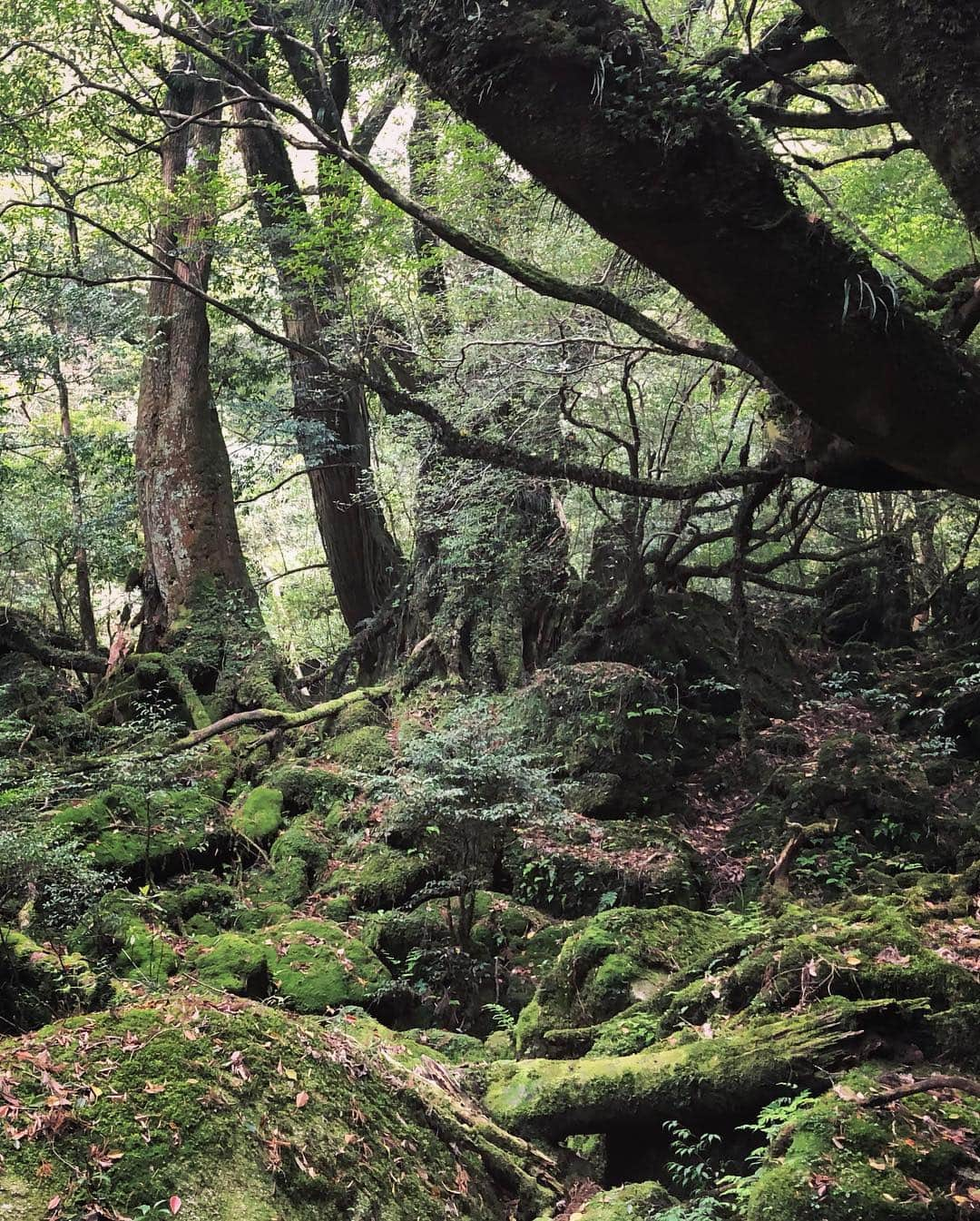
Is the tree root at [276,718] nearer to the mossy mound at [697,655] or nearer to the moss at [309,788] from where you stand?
the moss at [309,788]

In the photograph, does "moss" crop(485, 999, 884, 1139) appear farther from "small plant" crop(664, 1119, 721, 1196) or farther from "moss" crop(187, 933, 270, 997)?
"moss" crop(187, 933, 270, 997)

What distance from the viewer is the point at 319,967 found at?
5629 mm

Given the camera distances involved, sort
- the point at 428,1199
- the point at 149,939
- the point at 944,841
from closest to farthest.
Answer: the point at 428,1199
the point at 149,939
the point at 944,841

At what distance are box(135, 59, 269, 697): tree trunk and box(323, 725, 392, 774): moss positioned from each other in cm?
189

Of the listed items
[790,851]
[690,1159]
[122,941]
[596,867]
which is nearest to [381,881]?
[596,867]

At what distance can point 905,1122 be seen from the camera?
9.76 feet

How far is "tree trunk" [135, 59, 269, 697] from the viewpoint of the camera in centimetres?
1112

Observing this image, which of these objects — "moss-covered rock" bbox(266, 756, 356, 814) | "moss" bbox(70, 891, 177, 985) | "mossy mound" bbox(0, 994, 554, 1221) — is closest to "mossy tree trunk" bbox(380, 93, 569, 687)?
"moss-covered rock" bbox(266, 756, 356, 814)

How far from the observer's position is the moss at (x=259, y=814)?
26.3ft

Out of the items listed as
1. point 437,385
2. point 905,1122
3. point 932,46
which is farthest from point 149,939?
point 437,385

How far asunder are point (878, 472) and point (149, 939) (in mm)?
4878

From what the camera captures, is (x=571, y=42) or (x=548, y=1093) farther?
(x=548, y=1093)

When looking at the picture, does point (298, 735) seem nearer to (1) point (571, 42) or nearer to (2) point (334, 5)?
(2) point (334, 5)

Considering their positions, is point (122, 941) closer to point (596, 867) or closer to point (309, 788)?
point (309, 788)
